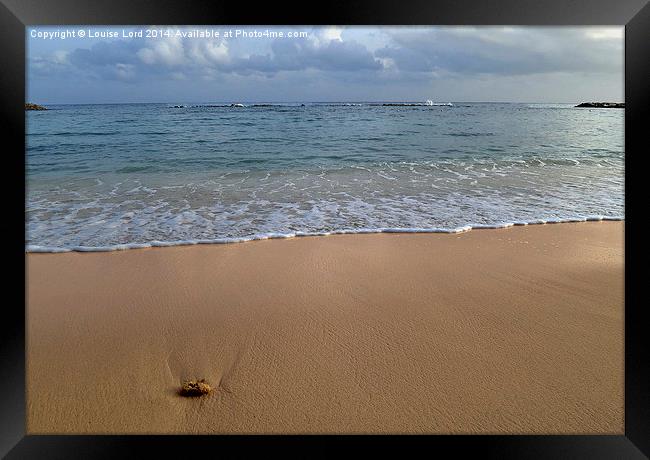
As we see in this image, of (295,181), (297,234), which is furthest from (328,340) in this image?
(295,181)

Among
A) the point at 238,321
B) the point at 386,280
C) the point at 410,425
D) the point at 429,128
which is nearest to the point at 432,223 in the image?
the point at 386,280

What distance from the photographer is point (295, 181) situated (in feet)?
20.8

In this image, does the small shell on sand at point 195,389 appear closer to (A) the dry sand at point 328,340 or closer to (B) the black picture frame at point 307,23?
(A) the dry sand at point 328,340

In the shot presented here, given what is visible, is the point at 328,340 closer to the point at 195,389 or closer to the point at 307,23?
the point at 195,389

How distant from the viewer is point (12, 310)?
1.26m

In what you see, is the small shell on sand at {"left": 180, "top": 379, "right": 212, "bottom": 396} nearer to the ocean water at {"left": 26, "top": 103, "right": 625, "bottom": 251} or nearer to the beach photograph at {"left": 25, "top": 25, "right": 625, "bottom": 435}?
the beach photograph at {"left": 25, "top": 25, "right": 625, "bottom": 435}

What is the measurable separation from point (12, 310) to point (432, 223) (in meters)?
3.28

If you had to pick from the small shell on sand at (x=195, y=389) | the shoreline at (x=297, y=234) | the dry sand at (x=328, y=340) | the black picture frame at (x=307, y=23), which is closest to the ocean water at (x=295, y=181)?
the shoreline at (x=297, y=234)

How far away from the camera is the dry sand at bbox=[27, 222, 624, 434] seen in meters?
1.56

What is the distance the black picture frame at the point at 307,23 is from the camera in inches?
47.4

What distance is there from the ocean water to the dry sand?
2.18 ft

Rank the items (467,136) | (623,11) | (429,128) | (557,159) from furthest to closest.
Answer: (429,128) < (467,136) < (557,159) < (623,11)

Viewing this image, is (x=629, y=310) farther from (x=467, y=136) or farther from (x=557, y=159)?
(x=467, y=136)

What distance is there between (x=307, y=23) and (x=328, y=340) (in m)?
1.32
